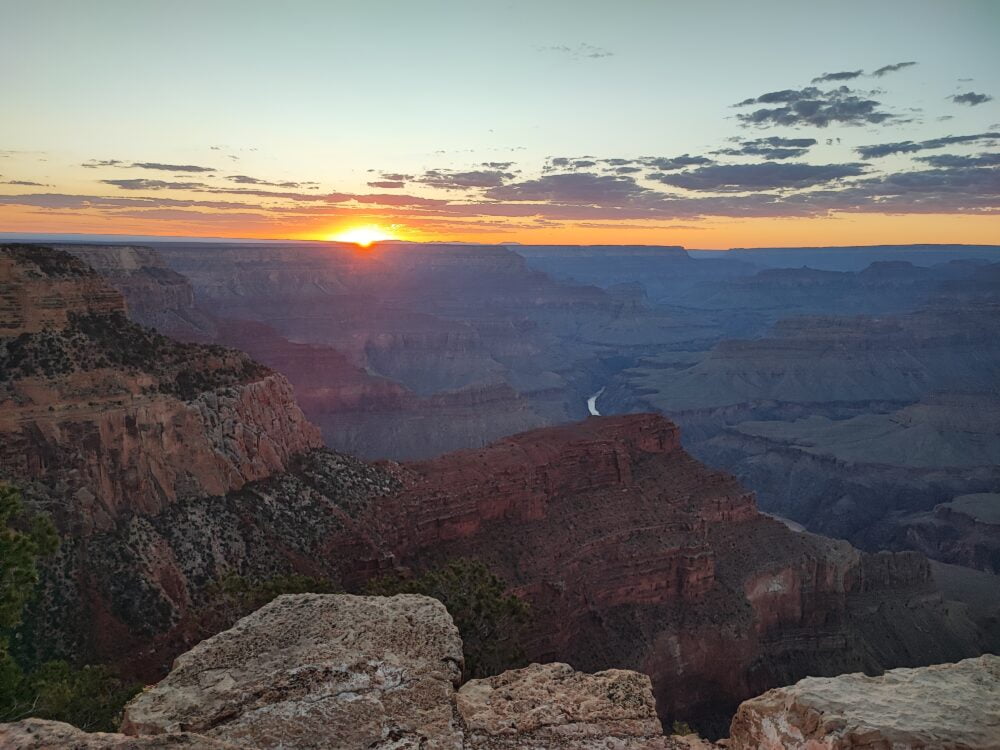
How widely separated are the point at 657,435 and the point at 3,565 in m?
42.4

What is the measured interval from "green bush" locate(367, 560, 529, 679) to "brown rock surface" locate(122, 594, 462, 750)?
1069cm

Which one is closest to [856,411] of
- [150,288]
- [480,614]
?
[150,288]

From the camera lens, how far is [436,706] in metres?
9.34

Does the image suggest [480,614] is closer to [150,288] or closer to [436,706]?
[436,706]

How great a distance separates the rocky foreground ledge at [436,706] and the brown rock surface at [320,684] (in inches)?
0.8

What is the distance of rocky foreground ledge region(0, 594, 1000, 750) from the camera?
8234mm

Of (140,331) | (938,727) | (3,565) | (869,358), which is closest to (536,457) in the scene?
(140,331)

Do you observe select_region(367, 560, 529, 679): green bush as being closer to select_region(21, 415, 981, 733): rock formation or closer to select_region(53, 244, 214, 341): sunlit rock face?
select_region(21, 415, 981, 733): rock formation

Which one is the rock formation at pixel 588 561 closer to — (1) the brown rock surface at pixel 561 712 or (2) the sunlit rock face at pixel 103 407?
(2) the sunlit rock face at pixel 103 407

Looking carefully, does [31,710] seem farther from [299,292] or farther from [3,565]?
[299,292]

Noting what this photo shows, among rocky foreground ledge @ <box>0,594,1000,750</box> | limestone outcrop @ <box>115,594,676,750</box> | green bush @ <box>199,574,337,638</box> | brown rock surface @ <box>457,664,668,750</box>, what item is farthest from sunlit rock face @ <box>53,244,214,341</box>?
brown rock surface @ <box>457,664,668,750</box>

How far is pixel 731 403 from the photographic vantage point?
147 metres

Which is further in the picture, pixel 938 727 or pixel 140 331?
pixel 140 331

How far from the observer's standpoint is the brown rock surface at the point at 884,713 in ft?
26.5
